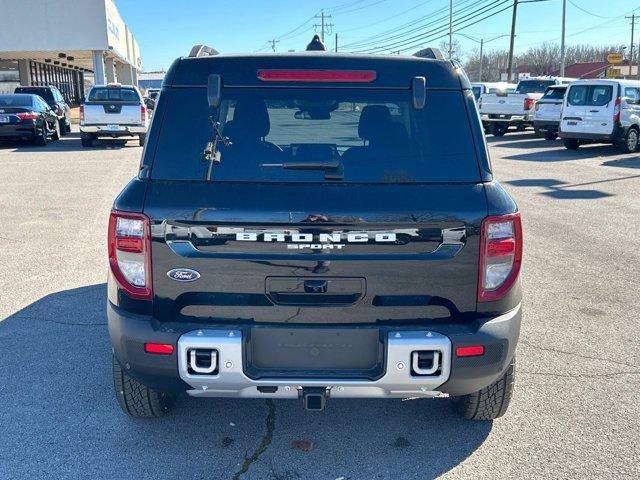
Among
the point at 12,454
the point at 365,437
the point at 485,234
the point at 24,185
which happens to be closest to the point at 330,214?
the point at 485,234

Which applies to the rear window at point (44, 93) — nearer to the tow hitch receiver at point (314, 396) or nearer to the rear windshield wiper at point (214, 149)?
the rear windshield wiper at point (214, 149)

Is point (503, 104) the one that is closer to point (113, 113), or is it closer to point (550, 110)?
point (550, 110)

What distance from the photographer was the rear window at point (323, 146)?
3.05 m

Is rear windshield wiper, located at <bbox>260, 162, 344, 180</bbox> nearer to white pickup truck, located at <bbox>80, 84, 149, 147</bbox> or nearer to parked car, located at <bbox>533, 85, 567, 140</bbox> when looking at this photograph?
white pickup truck, located at <bbox>80, 84, 149, 147</bbox>

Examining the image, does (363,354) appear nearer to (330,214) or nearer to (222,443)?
(330,214)

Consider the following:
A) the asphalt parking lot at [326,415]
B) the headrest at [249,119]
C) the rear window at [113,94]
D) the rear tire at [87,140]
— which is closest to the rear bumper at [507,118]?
the rear window at [113,94]

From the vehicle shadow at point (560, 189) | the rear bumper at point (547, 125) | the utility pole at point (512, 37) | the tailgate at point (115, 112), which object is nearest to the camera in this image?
the vehicle shadow at point (560, 189)

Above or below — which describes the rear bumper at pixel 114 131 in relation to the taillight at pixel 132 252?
below

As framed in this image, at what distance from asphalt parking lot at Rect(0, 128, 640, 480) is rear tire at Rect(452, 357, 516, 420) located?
0.10 meters

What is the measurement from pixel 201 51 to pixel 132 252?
3.88 ft

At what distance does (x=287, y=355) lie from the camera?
118 inches

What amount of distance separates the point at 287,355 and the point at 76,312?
3.22 metres

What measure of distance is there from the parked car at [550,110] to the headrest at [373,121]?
2165 centimetres

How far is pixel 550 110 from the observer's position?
2341cm
